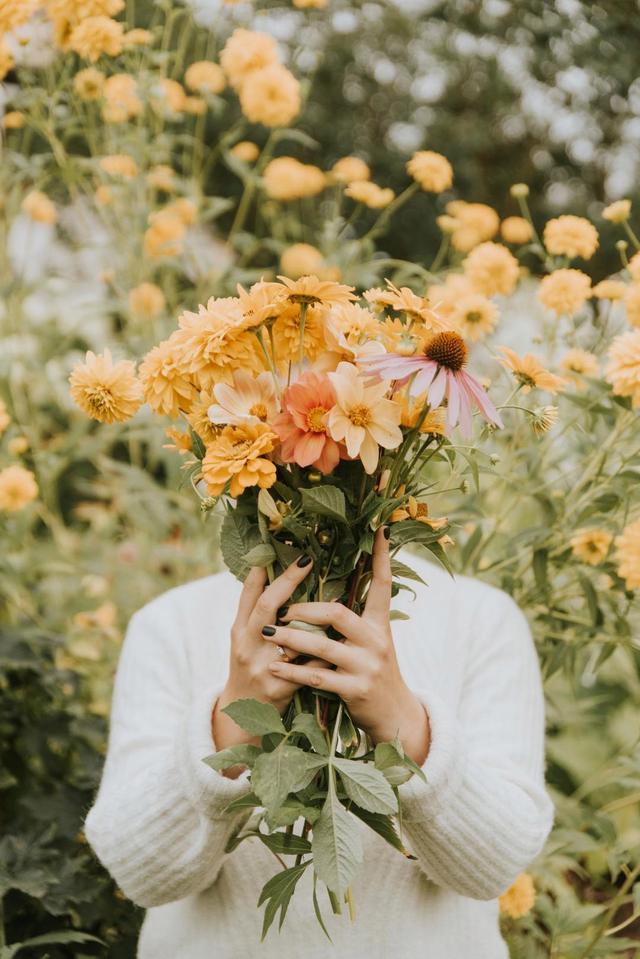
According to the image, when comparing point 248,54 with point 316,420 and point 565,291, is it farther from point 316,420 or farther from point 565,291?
point 316,420

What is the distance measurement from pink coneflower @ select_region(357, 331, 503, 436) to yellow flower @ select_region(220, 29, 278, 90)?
4.05 ft

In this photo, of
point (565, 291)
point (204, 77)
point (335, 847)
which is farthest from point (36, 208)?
point (335, 847)

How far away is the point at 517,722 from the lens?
1.07m

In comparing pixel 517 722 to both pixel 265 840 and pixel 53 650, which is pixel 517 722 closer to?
pixel 265 840

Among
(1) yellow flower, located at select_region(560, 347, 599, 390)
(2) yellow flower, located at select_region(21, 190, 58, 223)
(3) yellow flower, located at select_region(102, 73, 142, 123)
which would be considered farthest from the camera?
(2) yellow flower, located at select_region(21, 190, 58, 223)

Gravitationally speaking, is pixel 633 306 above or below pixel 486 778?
above

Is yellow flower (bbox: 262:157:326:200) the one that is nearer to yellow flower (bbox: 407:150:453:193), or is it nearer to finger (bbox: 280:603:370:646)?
yellow flower (bbox: 407:150:453:193)

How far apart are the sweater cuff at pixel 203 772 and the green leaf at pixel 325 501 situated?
1.08ft

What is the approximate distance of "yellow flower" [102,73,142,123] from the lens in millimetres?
1651

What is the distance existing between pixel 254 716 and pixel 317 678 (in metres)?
0.06

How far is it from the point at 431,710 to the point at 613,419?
52 cm

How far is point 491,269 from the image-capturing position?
1.38 m

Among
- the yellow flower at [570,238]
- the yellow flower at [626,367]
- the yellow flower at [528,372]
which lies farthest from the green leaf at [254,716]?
the yellow flower at [570,238]

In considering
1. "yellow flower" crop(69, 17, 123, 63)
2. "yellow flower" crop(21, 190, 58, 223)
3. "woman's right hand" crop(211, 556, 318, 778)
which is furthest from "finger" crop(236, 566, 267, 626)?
"yellow flower" crop(21, 190, 58, 223)
